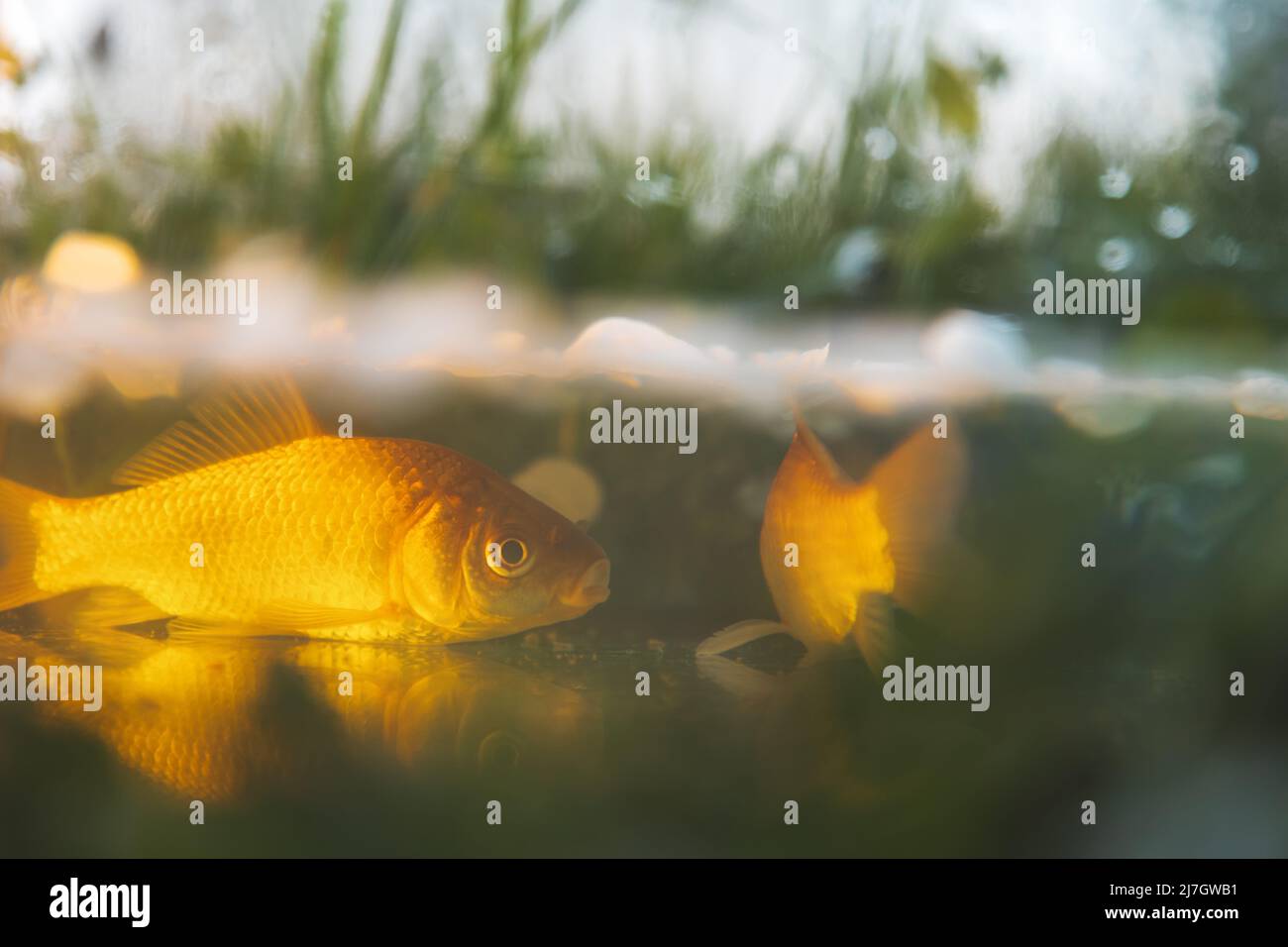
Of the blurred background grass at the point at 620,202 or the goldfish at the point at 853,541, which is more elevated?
the blurred background grass at the point at 620,202

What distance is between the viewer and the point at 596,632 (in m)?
0.51

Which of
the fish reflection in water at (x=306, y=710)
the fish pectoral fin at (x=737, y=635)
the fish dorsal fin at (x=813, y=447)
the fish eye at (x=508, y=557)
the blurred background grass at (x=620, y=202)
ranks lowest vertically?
the fish reflection in water at (x=306, y=710)

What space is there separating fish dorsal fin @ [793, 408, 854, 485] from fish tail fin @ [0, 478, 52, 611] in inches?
16.9

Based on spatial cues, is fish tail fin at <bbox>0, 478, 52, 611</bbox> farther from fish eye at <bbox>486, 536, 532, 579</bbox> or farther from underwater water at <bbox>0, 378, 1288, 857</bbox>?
fish eye at <bbox>486, 536, 532, 579</bbox>

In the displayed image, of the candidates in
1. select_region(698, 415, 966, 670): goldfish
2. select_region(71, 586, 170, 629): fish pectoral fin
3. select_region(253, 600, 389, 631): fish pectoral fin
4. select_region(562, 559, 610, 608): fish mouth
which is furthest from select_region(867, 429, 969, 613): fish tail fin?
select_region(71, 586, 170, 629): fish pectoral fin

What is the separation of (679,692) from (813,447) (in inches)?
6.3

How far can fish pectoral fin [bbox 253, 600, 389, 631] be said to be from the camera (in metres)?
0.48

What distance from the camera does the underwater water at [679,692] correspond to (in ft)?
1.64

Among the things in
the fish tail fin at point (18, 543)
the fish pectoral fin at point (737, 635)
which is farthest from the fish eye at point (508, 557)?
the fish tail fin at point (18, 543)

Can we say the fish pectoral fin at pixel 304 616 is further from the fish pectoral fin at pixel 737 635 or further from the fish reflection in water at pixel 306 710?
the fish pectoral fin at pixel 737 635

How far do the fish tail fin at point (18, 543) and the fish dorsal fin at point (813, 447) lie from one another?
43 centimetres

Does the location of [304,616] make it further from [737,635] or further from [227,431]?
[737,635]

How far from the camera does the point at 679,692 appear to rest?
1.70 feet

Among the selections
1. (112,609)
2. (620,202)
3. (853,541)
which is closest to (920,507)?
(853,541)
